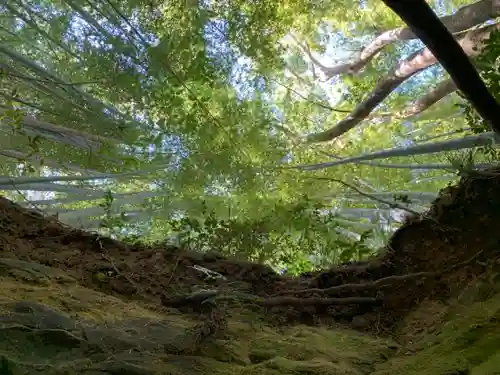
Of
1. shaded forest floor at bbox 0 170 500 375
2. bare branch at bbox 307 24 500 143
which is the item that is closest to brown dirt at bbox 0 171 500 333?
shaded forest floor at bbox 0 170 500 375

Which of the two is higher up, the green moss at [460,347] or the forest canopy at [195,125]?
the forest canopy at [195,125]

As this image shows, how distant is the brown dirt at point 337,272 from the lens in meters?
1.98

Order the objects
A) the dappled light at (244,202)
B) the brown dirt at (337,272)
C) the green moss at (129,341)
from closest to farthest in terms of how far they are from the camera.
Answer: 1. the green moss at (129,341)
2. the dappled light at (244,202)
3. the brown dirt at (337,272)

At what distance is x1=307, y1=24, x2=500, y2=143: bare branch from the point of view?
4247 millimetres

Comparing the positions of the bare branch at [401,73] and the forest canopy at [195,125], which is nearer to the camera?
the forest canopy at [195,125]

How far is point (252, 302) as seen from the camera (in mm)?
2113

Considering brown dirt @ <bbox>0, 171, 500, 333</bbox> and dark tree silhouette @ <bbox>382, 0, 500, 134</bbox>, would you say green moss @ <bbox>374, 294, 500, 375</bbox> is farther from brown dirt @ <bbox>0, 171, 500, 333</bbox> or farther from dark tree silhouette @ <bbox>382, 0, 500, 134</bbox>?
dark tree silhouette @ <bbox>382, 0, 500, 134</bbox>

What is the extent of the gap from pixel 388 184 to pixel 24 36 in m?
4.50

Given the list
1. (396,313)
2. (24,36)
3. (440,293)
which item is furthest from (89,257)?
(24,36)

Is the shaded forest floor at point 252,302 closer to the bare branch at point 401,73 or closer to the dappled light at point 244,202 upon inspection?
the dappled light at point 244,202

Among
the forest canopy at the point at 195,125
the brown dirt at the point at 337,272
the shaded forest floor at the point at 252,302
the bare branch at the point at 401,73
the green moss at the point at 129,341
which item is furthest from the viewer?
the bare branch at the point at 401,73

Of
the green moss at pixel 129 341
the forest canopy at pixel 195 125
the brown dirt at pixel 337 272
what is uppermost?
the forest canopy at pixel 195 125

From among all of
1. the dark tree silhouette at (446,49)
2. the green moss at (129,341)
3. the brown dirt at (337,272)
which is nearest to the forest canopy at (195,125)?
the brown dirt at (337,272)

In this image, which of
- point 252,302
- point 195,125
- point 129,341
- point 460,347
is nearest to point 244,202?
point 195,125
